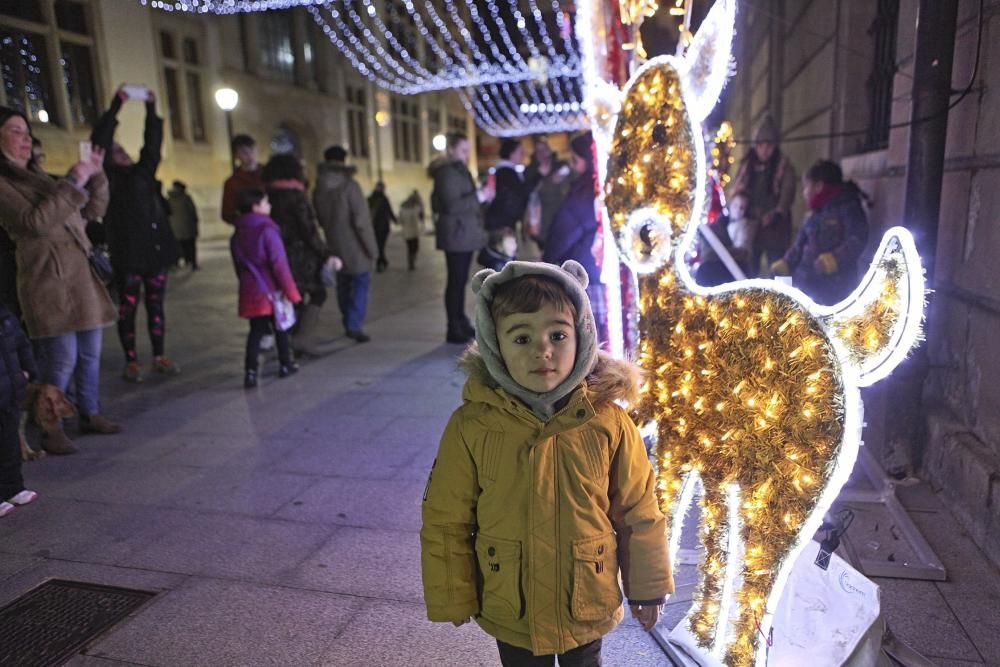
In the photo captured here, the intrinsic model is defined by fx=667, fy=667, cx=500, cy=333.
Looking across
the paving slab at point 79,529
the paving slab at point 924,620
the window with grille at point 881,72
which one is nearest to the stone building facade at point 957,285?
the window with grille at point 881,72

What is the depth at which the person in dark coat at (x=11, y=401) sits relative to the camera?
3459mm

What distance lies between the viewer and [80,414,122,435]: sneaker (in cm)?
479

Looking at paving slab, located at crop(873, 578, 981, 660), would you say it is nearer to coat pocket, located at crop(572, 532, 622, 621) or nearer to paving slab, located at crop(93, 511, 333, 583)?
coat pocket, located at crop(572, 532, 622, 621)

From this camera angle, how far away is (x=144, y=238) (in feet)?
19.1

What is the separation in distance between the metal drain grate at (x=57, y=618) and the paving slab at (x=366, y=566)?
689 millimetres

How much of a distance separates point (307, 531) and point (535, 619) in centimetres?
197

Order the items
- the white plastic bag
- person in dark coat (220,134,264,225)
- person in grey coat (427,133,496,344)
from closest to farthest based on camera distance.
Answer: the white plastic bag < person in dark coat (220,134,264,225) < person in grey coat (427,133,496,344)

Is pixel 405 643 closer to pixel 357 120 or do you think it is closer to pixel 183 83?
pixel 183 83

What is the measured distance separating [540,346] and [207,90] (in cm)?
2404

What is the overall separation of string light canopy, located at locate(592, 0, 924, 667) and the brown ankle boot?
3953 millimetres

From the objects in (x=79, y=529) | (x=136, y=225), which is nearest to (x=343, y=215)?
(x=136, y=225)

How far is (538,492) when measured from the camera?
5.41ft

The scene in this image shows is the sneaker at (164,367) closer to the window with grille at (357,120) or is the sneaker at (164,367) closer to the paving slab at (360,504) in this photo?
the paving slab at (360,504)

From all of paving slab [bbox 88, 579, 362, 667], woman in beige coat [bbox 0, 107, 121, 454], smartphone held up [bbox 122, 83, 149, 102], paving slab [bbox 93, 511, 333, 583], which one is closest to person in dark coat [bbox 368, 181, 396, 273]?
smartphone held up [bbox 122, 83, 149, 102]
